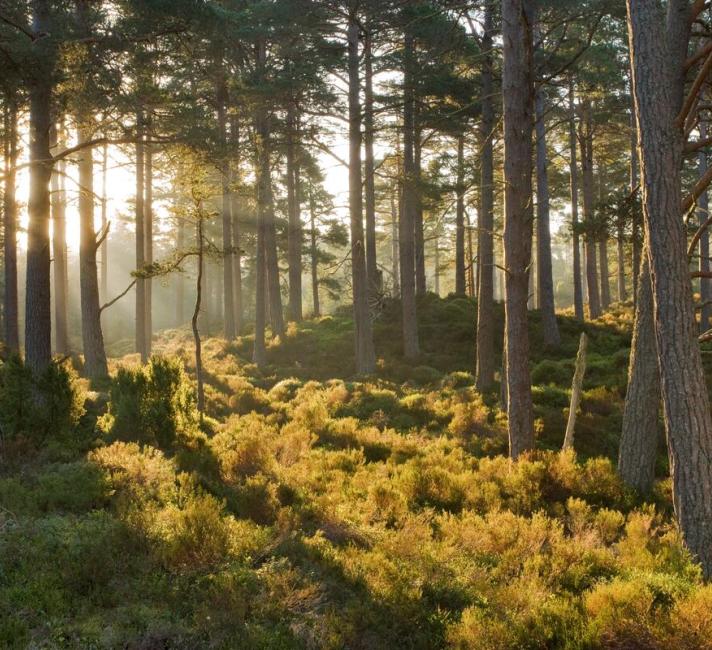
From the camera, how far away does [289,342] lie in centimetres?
2286

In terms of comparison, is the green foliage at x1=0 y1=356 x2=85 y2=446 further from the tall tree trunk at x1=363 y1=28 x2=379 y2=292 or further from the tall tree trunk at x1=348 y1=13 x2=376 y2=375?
the tall tree trunk at x1=363 y1=28 x2=379 y2=292

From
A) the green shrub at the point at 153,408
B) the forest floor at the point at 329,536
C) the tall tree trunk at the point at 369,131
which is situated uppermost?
the tall tree trunk at the point at 369,131

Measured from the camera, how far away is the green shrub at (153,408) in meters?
9.68

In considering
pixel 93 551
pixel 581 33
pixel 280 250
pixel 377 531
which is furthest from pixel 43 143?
pixel 280 250

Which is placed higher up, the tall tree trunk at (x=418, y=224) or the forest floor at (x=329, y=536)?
the tall tree trunk at (x=418, y=224)

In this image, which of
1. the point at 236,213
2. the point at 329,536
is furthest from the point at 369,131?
the point at 236,213

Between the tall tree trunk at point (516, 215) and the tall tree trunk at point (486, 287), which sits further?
the tall tree trunk at point (486, 287)

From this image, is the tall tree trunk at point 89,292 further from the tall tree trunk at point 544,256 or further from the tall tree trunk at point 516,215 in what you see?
the tall tree trunk at point 544,256

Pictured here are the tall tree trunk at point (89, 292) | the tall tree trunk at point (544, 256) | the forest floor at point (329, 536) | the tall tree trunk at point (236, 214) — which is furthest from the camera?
the tall tree trunk at point (544, 256)

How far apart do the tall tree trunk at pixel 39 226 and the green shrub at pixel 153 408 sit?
273cm

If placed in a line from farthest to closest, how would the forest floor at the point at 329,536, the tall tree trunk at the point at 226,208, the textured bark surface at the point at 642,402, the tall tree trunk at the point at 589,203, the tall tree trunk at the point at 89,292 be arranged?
the tall tree trunk at the point at 589,203 → the tall tree trunk at the point at 226,208 → the tall tree trunk at the point at 89,292 → the textured bark surface at the point at 642,402 → the forest floor at the point at 329,536

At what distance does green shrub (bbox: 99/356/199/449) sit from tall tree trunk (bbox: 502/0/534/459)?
224 inches

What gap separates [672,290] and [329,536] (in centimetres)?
438

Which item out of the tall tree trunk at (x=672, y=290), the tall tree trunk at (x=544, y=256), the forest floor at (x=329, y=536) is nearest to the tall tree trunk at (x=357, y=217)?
the forest floor at (x=329, y=536)
